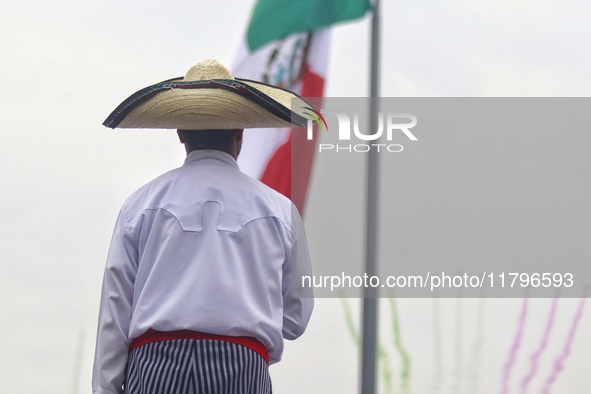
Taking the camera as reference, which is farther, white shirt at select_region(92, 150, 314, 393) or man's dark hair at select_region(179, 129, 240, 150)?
man's dark hair at select_region(179, 129, 240, 150)

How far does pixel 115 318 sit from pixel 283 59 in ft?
22.3

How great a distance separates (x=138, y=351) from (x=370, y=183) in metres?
4.02

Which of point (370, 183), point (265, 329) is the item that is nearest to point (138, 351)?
point (265, 329)

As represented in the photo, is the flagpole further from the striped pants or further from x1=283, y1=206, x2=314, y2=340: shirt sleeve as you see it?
the striped pants

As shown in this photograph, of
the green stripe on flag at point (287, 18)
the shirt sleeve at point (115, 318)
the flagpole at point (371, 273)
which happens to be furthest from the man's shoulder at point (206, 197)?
the green stripe on flag at point (287, 18)

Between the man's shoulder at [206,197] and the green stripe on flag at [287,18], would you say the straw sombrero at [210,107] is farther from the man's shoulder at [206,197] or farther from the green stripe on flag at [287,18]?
the green stripe on flag at [287,18]

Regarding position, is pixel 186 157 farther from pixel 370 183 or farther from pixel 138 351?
pixel 370 183

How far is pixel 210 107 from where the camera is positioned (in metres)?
2.89

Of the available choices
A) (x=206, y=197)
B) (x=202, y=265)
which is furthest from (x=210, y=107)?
(x=202, y=265)

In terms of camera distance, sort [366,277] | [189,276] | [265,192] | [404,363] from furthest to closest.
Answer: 1. [404,363]
2. [366,277]
3. [265,192]
4. [189,276]

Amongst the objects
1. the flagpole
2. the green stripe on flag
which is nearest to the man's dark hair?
the flagpole

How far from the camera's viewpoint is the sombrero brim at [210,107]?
289 cm

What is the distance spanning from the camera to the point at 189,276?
2752mm

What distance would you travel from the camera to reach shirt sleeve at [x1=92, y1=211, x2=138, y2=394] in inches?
110
